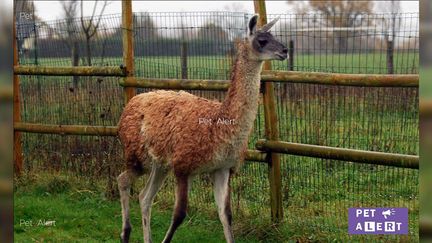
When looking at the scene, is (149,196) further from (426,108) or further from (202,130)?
(426,108)

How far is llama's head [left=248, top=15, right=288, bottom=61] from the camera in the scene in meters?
5.14

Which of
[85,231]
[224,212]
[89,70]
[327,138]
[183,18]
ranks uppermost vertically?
[183,18]

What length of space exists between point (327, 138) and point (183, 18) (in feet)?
7.20

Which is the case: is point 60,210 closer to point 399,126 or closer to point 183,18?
point 183,18

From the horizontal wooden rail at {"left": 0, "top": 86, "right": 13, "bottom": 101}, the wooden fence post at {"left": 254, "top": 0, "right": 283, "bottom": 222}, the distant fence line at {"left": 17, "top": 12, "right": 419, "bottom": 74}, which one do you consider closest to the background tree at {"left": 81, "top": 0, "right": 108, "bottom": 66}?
the distant fence line at {"left": 17, "top": 12, "right": 419, "bottom": 74}

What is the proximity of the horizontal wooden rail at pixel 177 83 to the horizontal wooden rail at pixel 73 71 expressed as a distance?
0.45 ft

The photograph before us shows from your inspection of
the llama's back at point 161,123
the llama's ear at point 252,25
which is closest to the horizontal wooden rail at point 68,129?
the llama's back at point 161,123

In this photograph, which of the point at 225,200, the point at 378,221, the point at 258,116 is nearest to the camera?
the point at 378,221

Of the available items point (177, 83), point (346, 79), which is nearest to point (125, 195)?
point (177, 83)

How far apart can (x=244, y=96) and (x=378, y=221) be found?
1.39m

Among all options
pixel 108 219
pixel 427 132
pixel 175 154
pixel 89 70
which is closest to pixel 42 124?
pixel 89 70

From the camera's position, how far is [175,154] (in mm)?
5461

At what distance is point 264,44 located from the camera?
17.1ft

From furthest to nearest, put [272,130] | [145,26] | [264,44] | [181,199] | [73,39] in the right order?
1. [73,39]
2. [145,26]
3. [272,130]
4. [181,199]
5. [264,44]
